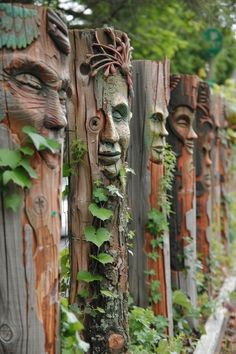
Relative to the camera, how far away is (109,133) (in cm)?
421

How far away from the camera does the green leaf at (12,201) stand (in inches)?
116

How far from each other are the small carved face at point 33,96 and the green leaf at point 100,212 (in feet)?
3.43

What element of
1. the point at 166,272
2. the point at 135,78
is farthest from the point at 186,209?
the point at 135,78

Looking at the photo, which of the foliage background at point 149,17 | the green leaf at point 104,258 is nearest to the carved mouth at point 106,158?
the green leaf at point 104,258

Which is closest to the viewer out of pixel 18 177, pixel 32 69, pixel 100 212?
pixel 18 177

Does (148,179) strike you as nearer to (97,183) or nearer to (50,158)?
(97,183)

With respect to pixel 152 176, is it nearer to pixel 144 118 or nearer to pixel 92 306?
pixel 144 118

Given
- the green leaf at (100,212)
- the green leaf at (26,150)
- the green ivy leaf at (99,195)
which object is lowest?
the green leaf at (100,212)

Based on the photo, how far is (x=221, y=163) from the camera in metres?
10.4

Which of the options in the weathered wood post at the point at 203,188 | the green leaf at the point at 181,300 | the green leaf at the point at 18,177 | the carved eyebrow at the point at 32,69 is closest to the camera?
the green leaf at the point at 18,177

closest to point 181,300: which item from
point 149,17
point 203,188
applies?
point 203,188

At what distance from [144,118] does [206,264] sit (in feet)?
9.62

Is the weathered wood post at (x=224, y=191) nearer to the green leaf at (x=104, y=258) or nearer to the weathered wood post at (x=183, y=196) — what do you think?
the weathered wood post at (x=183, y=196)

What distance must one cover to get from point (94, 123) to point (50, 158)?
1.19 meters
